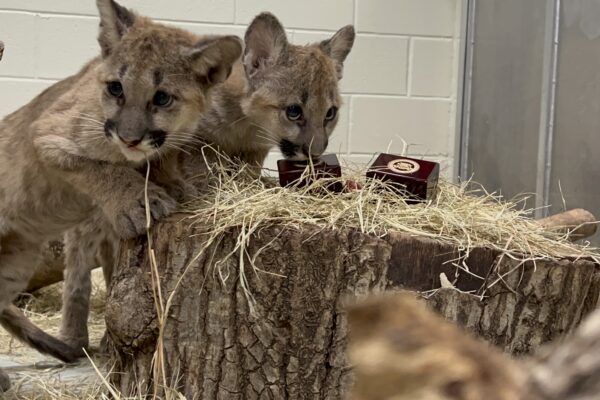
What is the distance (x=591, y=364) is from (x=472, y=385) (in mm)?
106

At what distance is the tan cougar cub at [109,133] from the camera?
2850 mm

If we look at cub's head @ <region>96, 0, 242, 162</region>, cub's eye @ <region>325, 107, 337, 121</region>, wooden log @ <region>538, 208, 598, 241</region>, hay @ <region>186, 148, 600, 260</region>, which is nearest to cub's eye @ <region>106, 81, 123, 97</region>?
cub's head @ <region>96, 0, 242, 162</region>

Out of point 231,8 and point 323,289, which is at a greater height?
point 231,8

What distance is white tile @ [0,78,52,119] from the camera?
17.3ft

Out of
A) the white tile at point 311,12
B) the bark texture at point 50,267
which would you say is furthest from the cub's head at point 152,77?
the white tile at point 311,12

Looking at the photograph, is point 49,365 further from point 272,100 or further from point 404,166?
point 404,166

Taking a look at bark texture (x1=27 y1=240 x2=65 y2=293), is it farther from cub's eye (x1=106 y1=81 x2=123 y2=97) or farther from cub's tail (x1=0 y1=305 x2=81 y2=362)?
cub's eye (x1=106 y1=81 x2=123 y2=97)

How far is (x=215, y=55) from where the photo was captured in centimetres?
306

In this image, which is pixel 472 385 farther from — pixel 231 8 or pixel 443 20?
pixel 443 20

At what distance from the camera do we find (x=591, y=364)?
66cm

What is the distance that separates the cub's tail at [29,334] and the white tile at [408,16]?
312 cm

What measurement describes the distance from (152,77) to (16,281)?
3.81 ft

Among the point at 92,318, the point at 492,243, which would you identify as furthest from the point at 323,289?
the point at 92,318

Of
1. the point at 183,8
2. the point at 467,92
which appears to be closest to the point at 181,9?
the point at 183,8
